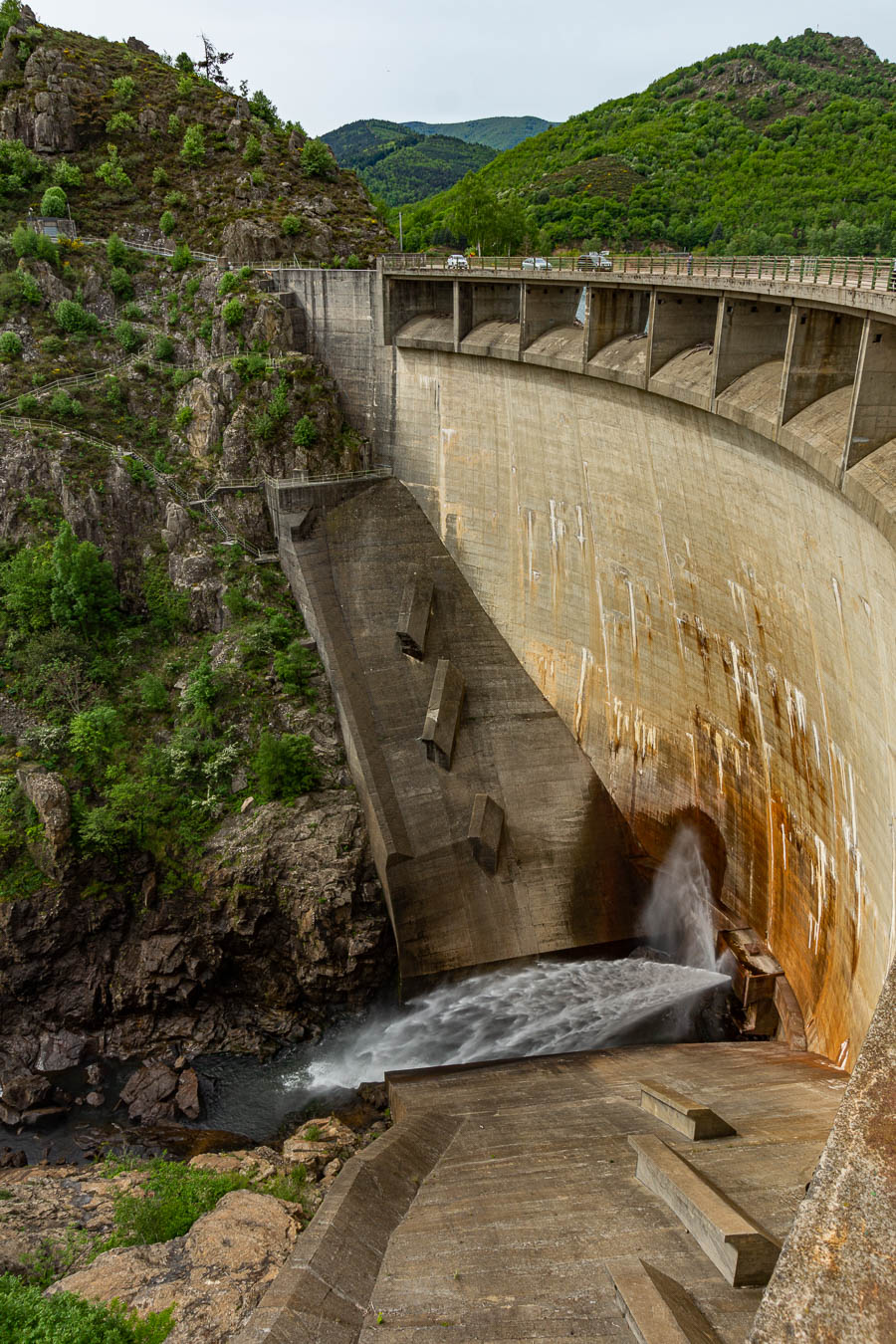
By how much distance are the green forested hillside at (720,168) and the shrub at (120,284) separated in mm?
18869

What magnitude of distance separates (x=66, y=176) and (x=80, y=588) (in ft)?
Result: 75.1

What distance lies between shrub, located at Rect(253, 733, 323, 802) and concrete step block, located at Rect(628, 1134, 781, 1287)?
15.7m

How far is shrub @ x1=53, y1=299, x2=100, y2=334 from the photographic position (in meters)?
35.0

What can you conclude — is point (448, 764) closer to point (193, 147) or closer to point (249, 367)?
point (249, 367)

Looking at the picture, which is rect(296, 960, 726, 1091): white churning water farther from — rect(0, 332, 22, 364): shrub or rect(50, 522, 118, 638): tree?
rect(0, 332, 22, 364): shrub

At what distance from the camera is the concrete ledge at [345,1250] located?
1109 cm

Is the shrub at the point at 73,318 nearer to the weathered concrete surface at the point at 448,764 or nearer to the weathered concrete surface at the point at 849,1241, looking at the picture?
the weathered concrete surface at the point at 448,764

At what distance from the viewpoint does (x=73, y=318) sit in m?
35.2

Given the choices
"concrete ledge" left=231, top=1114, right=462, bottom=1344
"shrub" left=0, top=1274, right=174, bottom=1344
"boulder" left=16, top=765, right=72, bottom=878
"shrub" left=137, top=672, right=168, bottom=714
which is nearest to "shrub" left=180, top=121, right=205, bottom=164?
"shrub" left=137, top=672, right=168, bottom=714

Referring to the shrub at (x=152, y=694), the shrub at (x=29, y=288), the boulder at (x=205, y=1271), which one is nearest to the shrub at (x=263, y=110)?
the shrub at (x=29, y=288)

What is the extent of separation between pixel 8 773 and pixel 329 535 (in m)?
12.6

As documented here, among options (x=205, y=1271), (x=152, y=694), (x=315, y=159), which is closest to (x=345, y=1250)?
(x=205, y=1271)

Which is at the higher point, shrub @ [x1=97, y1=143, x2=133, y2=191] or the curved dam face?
shrub @ [x1=97, y1=143, x2=133, y2=191]

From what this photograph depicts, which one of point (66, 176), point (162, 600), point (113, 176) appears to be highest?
point (113, 176)
